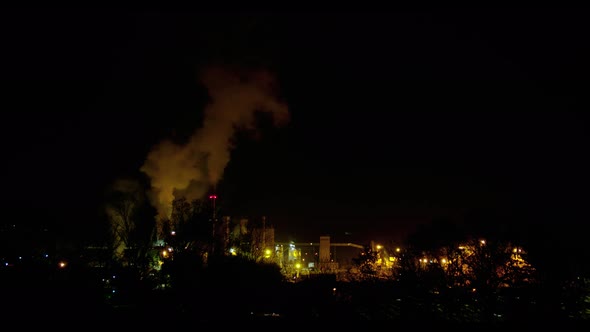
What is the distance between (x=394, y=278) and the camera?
1427cm

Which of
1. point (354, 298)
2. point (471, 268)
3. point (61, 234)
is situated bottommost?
point (354, 298)

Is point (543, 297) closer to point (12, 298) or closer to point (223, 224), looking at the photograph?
point (12, 298)

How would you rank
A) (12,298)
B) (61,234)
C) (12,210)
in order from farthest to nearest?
1. (12,210)
2. (61,234)
3. (12,298)

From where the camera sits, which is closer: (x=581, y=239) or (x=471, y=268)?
(x=581, y=239)

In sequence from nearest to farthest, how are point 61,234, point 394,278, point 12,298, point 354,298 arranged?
1. point 12,298
2. point 354,298
3. point 394,278
4. point 61,234

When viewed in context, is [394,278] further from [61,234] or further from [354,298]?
[61,234]

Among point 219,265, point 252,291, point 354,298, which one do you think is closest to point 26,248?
point 219,265

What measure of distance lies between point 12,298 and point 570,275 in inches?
524

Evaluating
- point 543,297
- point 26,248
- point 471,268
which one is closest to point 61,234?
point 26,248

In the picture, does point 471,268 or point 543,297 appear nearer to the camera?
point 543,297

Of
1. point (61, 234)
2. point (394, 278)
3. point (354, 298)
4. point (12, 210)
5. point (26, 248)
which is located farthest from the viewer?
point (12, 210)

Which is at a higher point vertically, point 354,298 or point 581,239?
point 581,239

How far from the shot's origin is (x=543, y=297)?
1077cm

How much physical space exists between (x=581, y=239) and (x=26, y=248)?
21128 millimetres
